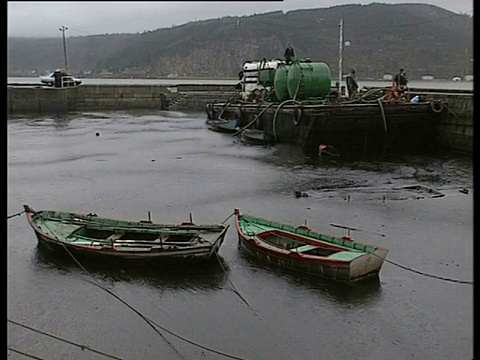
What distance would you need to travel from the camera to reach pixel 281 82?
13.0 meters

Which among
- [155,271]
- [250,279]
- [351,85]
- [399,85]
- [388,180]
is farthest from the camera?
[351,85]

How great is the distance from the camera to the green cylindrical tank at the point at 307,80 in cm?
1237

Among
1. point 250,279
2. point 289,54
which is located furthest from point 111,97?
point 250,279

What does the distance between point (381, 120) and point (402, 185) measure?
2888 millimetres

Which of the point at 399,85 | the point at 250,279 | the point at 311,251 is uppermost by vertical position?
the point at 399,85

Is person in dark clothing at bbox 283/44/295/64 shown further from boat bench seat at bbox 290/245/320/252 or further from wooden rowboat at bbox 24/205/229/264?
boat bench seat at bbox 290/245/320/252

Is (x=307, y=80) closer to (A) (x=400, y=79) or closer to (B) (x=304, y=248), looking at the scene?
(A) (x=400, y=79)

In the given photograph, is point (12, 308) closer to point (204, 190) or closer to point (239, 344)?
point (239, 344)

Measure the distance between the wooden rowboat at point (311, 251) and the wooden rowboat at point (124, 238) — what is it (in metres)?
0.35

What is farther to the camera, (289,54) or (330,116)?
(289,54)

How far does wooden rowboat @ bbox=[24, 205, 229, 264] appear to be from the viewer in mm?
4953

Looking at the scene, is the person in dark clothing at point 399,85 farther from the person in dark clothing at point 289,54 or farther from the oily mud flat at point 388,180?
the person in dark clothing at point 289,54

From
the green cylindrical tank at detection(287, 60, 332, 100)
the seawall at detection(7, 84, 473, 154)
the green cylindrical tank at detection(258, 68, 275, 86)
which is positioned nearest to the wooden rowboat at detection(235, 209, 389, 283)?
the green cylindrical tank at detection(287, 60, 332, 100)

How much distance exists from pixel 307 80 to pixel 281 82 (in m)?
0.84
